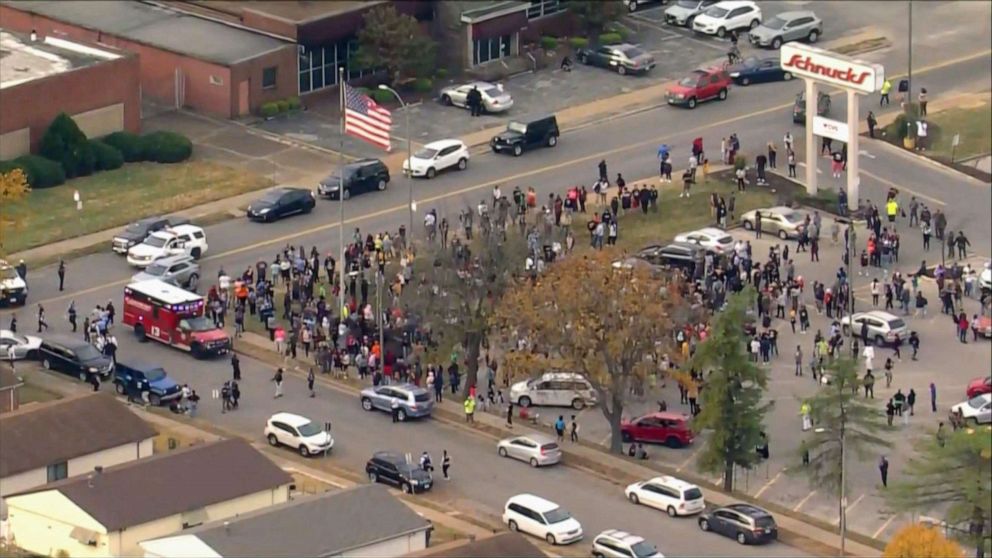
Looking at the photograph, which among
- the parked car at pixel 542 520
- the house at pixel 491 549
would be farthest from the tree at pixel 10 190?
the house at pixel 491 549

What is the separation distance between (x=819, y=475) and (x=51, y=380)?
25153 mm

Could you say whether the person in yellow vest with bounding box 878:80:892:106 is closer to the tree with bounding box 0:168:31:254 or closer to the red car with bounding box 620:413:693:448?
the red car with bounding box 620:413:693:448

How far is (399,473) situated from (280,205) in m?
24.1

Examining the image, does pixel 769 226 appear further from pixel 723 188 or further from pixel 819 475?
pixel 819 475

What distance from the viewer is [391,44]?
14062cm

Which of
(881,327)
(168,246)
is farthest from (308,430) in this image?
(881,327)

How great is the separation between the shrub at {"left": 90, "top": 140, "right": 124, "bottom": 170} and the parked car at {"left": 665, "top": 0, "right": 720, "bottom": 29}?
30.2m

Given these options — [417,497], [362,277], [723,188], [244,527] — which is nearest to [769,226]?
[723,188]

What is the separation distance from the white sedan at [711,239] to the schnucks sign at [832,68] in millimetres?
9606

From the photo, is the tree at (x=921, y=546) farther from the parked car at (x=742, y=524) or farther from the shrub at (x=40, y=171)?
→ the shrub at (x=40, y=171)

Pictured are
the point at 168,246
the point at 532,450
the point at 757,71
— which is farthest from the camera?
the point at 757,71

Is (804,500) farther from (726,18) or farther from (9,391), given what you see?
(726,18)

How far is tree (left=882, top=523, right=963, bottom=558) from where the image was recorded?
95688mm

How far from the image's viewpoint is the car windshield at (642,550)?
100250mm
